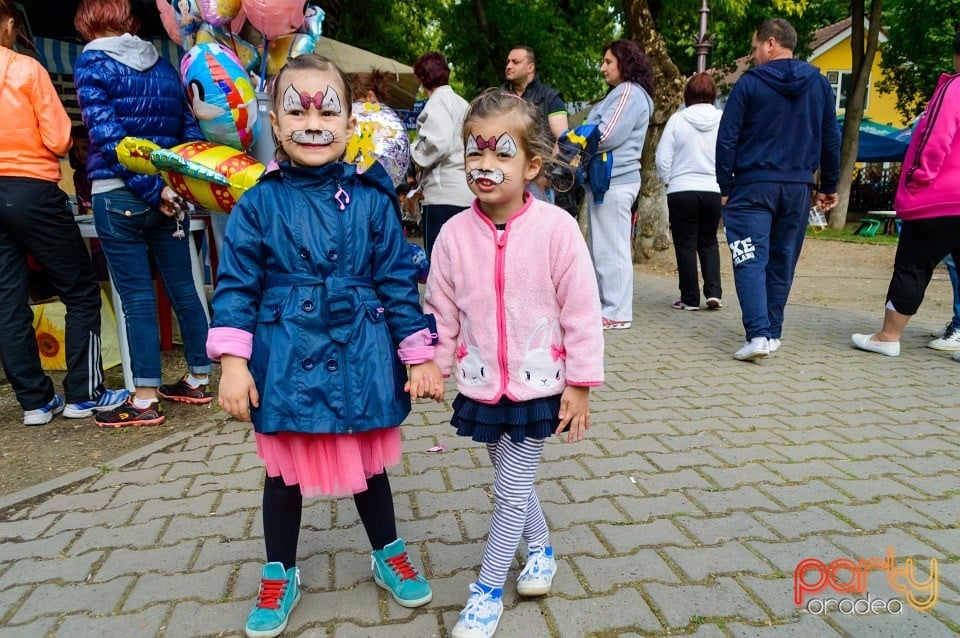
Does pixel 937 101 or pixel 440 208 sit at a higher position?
pixel 937 101

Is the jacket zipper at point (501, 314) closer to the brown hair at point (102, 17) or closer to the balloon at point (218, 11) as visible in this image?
the balloon at point (218, 11)

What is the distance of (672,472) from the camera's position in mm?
3180

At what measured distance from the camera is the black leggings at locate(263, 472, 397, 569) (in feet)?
7.03

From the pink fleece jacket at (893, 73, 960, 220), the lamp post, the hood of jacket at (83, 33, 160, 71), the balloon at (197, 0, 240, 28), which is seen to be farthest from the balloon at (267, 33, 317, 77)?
the lamp post

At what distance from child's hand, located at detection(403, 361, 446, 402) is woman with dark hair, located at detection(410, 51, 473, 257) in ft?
10.4

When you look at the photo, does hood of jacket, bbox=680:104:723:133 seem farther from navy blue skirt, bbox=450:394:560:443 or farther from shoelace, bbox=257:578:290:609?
A: shoelace, bbox=257:578:290:609

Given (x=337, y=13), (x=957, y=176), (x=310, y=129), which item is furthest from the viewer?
(x=337, y=13)

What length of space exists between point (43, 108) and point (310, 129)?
8.28ft

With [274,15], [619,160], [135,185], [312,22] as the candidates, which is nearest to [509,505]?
[135,185]

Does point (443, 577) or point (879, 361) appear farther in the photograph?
point (879, 361)

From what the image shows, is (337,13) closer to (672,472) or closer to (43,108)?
(43,108)

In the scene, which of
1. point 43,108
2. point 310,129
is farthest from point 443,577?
point 43,108

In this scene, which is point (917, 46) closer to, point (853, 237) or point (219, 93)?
point (853, 237)

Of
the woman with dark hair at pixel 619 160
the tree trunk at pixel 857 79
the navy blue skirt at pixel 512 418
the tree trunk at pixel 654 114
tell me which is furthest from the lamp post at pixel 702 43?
the navy blue skirt at pixel 512 418
